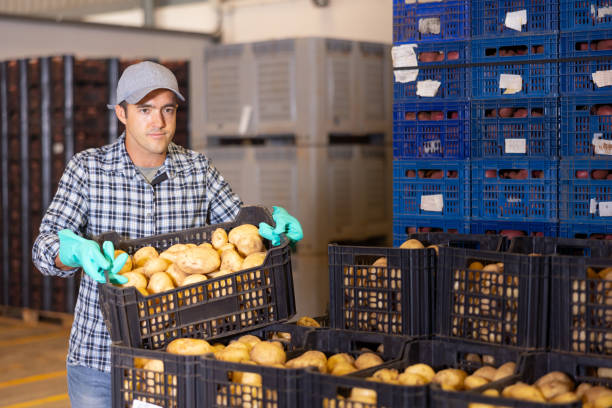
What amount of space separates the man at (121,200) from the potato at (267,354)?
0.56 metres

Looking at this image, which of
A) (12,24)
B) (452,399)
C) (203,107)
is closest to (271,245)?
(452,399)

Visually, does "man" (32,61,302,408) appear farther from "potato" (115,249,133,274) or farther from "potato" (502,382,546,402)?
"potato" (502,382,546,402)

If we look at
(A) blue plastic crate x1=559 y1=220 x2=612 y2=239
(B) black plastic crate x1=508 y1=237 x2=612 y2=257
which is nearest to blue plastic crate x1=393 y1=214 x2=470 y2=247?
(A) blue plastic crate x1=559 y1=220 x2=612 y2=239

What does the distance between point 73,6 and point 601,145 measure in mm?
11754

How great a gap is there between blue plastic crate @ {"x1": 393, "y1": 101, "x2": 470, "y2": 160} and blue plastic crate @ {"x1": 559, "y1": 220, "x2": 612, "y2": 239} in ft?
1.67

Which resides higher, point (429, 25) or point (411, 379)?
point (429, 25)

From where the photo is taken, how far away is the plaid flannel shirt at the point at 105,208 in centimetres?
Result: 297

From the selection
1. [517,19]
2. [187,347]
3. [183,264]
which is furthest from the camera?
[517,19]

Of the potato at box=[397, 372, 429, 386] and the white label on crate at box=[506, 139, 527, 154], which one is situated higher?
the white label on crate at box=[506, 139, 527, 154]

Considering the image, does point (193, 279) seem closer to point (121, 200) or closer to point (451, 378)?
point (121, 200)

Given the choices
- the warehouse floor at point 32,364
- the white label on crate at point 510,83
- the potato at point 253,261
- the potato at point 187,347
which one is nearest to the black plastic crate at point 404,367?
the potato at point 187,347

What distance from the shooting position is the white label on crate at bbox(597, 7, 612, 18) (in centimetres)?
330

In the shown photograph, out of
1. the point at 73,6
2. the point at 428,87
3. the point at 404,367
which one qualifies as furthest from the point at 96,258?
the point at 73,6

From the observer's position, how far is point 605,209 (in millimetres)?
3322
